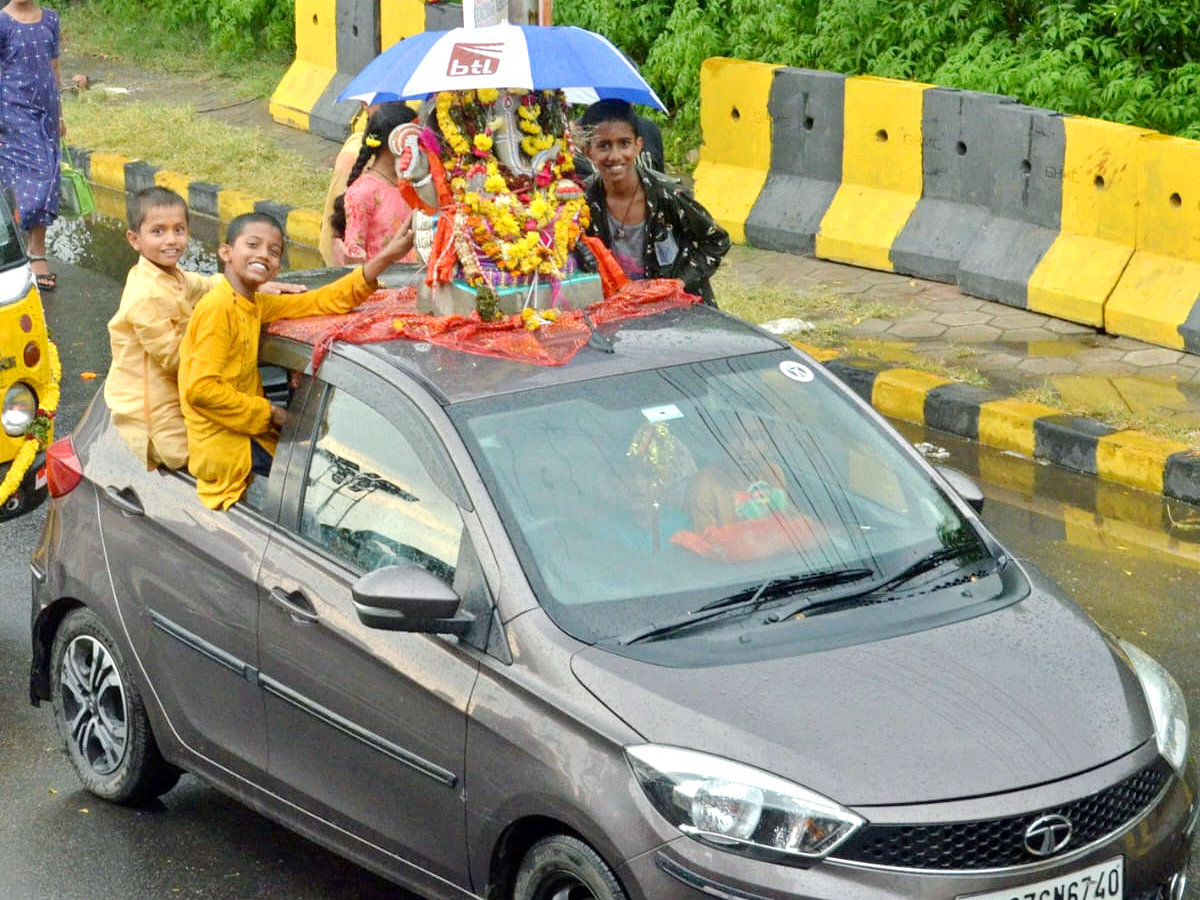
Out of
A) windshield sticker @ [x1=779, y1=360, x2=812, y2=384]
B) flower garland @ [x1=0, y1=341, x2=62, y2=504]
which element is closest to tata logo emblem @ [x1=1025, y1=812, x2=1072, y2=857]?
windshield sticker @ [x1=779, y1=360, x2=812, y2=384]

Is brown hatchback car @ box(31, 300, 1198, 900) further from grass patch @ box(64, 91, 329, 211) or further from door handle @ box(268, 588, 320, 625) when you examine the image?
grass patch @ box(64, 91, 329, 211)

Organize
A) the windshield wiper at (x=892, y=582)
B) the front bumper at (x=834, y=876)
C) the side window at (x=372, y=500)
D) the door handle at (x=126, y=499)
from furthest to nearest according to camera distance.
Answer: the door handle at (x=126, y=499)
the side window at (x=372, y=500)
the windshield wiper at (x=892, y=582)
the front bumper at (x=834, y=876)

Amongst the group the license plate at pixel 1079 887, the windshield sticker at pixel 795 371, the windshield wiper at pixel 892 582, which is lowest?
the license plate at pixel 1079 887

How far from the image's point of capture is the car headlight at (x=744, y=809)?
380cm

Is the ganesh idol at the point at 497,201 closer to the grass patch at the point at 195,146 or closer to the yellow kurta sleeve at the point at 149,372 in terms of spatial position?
the yellow kurta sleeve at the point at 149,372

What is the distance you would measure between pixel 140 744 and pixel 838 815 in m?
2.55

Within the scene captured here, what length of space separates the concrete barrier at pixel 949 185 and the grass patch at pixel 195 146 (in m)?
4.52

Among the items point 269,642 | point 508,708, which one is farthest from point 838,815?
point 269,642

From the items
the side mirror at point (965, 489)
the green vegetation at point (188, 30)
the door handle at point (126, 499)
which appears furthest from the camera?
the green vegetation at point (188, 30)

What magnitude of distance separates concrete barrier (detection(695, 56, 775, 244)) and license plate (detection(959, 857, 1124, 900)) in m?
8.75

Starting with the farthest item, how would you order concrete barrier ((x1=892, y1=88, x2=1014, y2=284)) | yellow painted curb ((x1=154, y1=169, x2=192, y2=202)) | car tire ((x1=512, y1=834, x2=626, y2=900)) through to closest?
yellow painted curb ((x1=154, y1=169, x2=192, y2=202)) < concrete barrier ((x1=892, y1=88, x2=1014, y2=284)) < car tire ((x1=512, y1=834, x2=626, y2=900))

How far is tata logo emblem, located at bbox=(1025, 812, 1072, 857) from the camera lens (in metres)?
3.86

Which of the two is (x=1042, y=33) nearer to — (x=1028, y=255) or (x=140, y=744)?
(x=1028, y=255)

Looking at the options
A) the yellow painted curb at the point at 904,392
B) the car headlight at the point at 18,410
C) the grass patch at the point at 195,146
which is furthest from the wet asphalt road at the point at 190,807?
the grass patch at the point at 195,146
